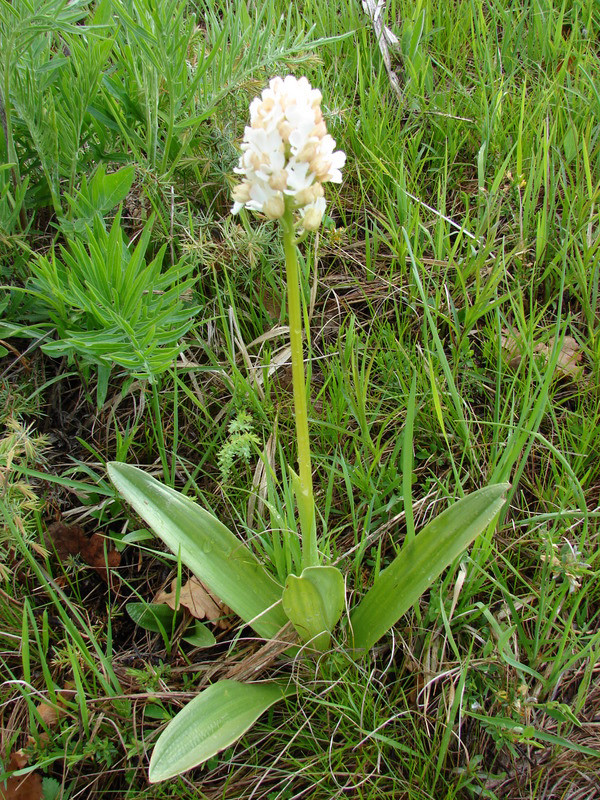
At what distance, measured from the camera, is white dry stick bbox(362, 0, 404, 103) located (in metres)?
3.01

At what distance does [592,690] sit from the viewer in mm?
1653

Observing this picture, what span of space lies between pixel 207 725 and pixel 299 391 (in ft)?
2.62

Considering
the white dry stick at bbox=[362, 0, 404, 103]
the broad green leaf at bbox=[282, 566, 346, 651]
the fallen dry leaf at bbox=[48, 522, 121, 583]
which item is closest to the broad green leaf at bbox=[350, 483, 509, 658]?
the broad green leaf at bbox=[282, 566, 346, 651]

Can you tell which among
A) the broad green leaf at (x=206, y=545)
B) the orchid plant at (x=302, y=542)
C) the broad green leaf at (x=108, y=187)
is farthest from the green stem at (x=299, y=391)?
the broad green leaf at (x=108, y=187)

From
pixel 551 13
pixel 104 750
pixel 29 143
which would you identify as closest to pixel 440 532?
pixel 104 750

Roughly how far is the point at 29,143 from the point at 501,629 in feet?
7.55

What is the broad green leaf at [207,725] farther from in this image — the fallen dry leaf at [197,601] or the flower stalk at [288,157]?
the flower stalk at [288,157]

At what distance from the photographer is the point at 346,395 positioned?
2.15 m

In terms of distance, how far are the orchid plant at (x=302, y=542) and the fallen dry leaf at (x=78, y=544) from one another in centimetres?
45

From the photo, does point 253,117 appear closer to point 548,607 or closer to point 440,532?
point 440,532

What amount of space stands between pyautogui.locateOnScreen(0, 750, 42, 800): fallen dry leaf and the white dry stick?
2917mm

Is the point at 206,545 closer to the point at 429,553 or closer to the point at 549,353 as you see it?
the point at 429,553

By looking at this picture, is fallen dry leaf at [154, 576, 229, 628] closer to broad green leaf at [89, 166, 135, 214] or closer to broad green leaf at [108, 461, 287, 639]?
broad green leaf at [108, 461, 287, 639]

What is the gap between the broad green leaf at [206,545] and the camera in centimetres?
171
